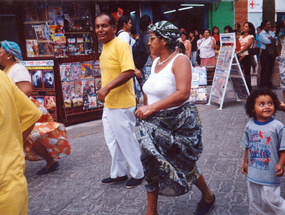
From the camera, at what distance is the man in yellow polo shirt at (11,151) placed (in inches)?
63.1

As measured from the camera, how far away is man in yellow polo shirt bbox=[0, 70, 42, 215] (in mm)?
1604

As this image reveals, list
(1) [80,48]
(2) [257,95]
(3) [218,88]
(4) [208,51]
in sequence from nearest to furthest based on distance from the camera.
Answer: (2) [257,95], (1) [80,48], (3) [218,88], (4) [208,51]

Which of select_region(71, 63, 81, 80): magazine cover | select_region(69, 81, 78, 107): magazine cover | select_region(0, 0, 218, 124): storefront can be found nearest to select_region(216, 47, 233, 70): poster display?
select_region(0, 0, 218, 124): storefront

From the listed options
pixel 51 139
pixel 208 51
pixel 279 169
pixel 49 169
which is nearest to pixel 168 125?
pixel 279 169

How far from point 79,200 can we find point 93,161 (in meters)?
1.35

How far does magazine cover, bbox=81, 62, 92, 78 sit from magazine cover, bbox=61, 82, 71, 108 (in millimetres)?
459

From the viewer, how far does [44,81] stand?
290 inches

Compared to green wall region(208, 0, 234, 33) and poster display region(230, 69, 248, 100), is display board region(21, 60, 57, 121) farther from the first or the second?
green wall region(208, 0, 234, 33)

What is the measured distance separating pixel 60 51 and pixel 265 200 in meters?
5.71

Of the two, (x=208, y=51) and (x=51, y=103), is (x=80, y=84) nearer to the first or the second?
(x=51, y=103)

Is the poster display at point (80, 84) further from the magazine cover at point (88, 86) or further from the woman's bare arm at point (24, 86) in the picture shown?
the woman's bare arm at point (24, 86)

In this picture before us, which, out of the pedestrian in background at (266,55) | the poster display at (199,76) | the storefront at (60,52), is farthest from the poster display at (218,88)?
the storefront at (60,52)

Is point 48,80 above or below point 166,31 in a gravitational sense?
below

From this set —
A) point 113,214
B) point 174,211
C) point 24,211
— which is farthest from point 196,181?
point 24,211
